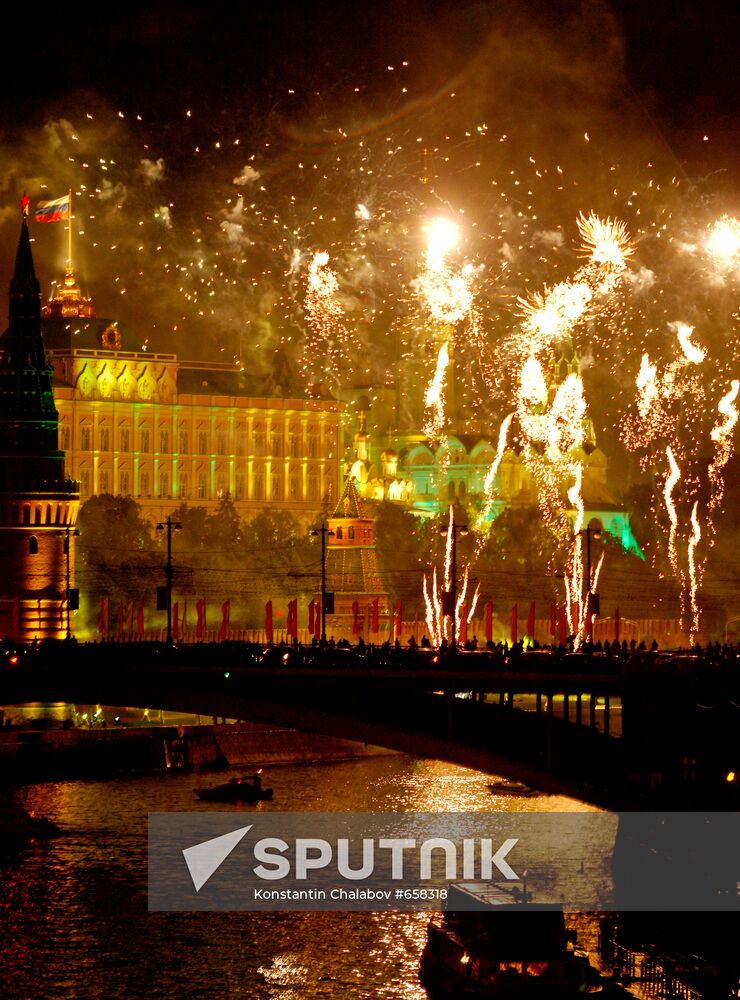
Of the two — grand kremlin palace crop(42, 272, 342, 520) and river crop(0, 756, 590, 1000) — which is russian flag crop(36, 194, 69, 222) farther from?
river crop(0, 756, 590, 1000)

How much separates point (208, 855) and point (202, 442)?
11214 cm

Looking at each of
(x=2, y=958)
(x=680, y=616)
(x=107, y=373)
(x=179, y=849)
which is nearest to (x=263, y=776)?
(x=179, y=849)

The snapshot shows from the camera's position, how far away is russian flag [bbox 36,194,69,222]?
128 metres

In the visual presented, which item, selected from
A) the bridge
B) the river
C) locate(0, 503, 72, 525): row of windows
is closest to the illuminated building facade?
locate(0, 503, 72, 525): row of windows

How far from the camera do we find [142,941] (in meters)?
62.9

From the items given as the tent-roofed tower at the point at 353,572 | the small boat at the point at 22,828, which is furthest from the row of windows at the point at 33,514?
the small boat at the point at 22,828

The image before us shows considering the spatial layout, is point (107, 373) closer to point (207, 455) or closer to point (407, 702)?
point (207, 455)

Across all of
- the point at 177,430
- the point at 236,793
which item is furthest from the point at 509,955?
the point at 177,430

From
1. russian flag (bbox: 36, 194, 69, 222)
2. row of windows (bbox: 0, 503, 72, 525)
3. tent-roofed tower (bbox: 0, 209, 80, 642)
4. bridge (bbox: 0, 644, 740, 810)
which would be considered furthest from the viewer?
russian flag (bbox: 36, 194, 69, 222)

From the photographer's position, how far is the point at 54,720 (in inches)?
4035

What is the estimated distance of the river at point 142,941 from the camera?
193ft

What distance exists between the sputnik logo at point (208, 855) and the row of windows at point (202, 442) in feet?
324

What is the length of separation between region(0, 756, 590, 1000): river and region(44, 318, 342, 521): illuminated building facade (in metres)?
95.4

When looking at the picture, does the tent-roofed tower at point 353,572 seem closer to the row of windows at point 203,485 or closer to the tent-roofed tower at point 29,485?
the tent-roofed tower at point 29,485
